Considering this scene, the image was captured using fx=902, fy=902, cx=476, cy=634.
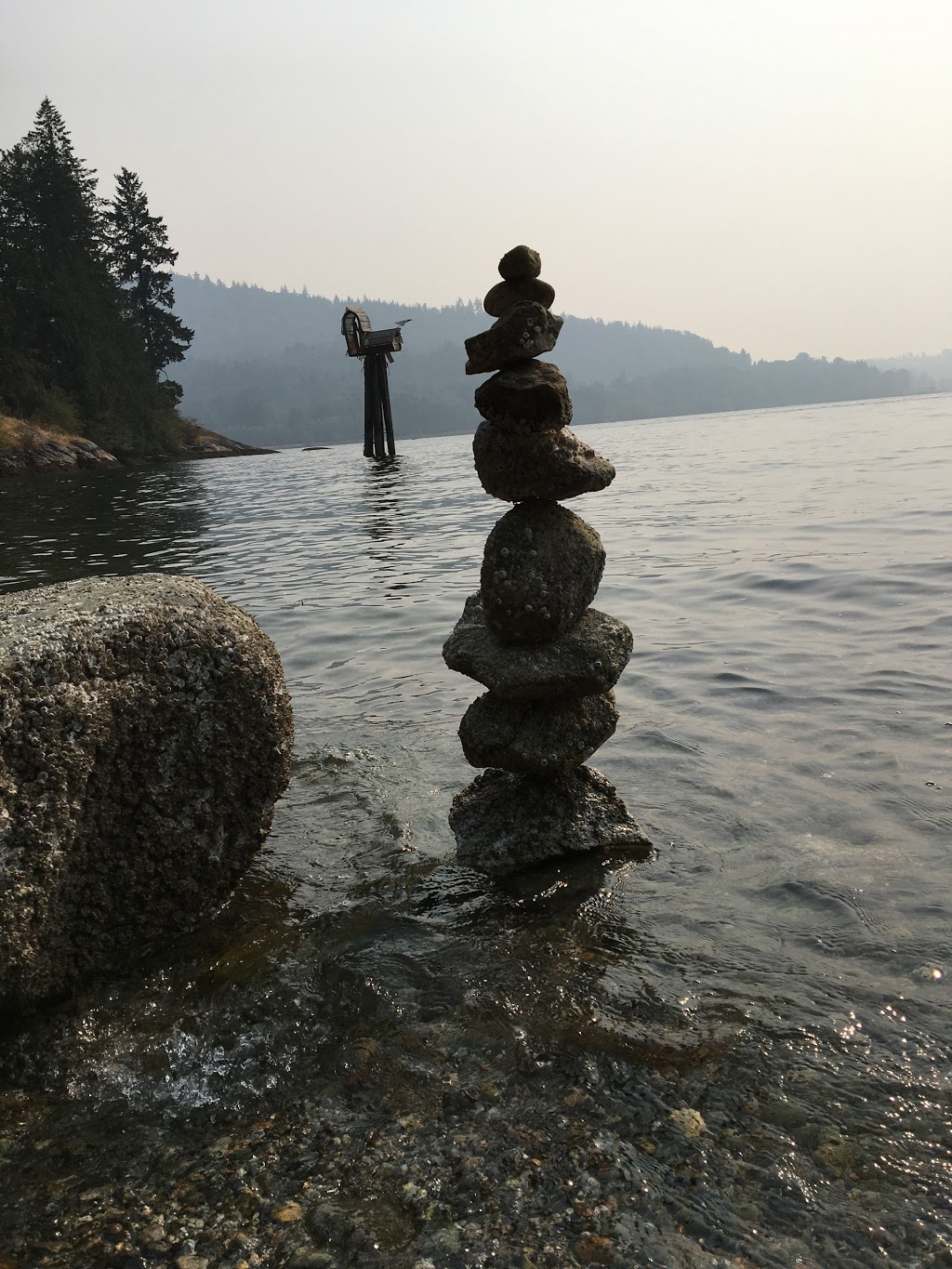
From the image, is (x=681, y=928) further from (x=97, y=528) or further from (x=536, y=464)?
(x=97, y=528)

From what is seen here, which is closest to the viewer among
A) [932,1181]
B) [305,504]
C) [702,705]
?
[932,1181]

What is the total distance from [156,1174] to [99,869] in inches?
58.3

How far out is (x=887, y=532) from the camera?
52.9 ft

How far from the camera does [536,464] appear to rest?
5.08 m

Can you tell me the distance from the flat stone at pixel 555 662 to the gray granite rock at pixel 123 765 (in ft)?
3.75

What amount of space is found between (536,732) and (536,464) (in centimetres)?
153

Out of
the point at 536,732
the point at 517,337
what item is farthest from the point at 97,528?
the point at 536,732

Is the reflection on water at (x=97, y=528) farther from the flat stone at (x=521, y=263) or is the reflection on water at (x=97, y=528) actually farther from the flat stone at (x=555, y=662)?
the flat stone at (x=521, y=263)

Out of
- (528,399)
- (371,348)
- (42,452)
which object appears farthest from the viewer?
(42,452)

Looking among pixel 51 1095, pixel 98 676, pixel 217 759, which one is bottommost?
pixel 51 1095

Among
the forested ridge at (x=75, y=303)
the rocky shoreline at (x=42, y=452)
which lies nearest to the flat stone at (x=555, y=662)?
the rocky shoreline at (x=42, y=452)

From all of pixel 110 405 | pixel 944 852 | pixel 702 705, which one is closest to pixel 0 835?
pixel 944 852

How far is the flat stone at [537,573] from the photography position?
5.06 metres

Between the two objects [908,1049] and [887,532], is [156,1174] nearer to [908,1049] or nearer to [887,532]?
[908,1049]
